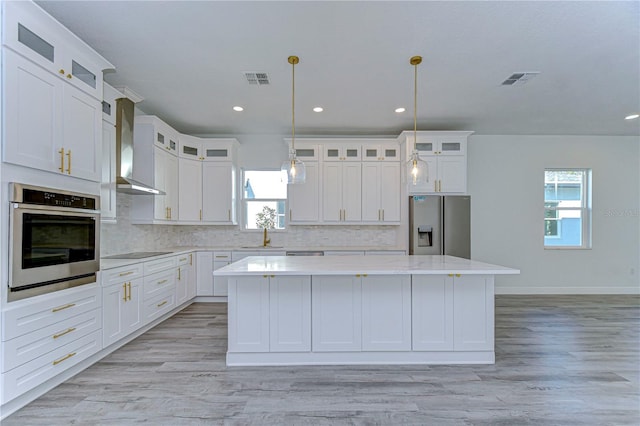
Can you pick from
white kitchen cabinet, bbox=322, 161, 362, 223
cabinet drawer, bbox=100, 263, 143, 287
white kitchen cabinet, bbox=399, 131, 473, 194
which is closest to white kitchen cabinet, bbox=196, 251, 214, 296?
cabinet drawer, bbox=100, 263, 143, 287

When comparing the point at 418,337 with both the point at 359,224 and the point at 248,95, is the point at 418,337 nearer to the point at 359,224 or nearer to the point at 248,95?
the point at 359,224

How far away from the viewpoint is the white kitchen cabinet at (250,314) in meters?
2.71

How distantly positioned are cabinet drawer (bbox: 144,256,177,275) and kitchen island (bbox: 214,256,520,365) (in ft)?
4.58

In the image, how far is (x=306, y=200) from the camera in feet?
16.8

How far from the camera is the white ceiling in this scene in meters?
2.28

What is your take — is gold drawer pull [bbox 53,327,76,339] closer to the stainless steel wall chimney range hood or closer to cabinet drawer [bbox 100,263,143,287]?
cabinet drawer [bbox 100,263,143,287]

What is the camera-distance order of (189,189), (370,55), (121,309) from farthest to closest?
(189,189) → (121,309) → (370,55)

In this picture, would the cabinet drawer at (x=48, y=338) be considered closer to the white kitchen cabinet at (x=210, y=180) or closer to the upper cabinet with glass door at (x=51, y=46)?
the upper cabinet with glass door at (x=51, y=46)

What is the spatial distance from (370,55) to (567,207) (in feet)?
16.2

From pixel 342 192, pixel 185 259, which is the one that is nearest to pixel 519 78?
pixel 342 192

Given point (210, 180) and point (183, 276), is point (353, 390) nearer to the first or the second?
point (183, 276)

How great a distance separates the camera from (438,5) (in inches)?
87.0

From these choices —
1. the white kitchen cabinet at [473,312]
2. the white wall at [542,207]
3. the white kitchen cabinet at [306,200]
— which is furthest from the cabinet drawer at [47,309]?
the white wall at [542,207]

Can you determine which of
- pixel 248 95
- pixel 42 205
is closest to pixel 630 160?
pixel 248 95
